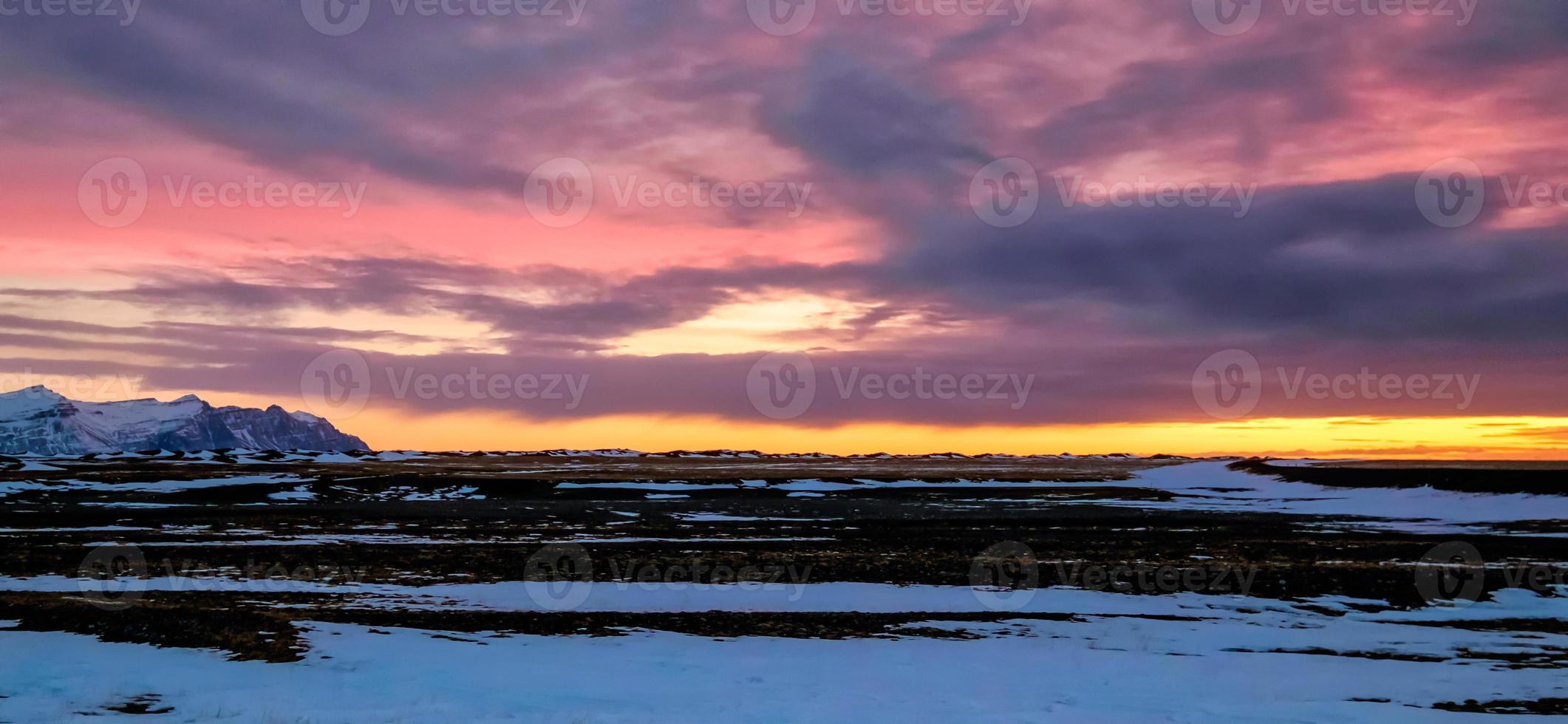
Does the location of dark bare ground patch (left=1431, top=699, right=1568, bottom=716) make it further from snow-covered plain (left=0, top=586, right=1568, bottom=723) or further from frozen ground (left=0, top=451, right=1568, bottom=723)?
snow-covered plain (left=0, top=586, right=1568, bottom=723)

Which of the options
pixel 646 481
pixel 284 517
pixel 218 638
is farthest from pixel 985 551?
pixel 646 481

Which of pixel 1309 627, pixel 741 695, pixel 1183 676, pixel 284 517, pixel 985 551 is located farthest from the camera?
pixel 284 517

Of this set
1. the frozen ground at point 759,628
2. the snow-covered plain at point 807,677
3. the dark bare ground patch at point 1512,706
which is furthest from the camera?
the frozen ground at point 759,628

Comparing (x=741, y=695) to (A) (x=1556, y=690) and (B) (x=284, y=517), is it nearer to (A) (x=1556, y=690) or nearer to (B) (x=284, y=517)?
(A) (x=1556, y=690)

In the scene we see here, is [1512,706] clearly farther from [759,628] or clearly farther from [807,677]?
[759,628]

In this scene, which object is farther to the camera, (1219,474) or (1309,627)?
Result: (1219,474)

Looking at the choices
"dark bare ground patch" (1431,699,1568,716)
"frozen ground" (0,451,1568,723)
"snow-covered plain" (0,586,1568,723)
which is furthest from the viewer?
"frozen ground" (0,451,1568,723)

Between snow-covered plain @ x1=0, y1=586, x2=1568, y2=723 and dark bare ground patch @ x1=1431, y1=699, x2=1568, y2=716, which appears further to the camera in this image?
snow-covered plain @ x1=0, y1=586, x2=1568, y2=723

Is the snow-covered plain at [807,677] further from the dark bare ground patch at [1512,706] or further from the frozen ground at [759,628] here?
the dark bare ground patch at [1512,706]

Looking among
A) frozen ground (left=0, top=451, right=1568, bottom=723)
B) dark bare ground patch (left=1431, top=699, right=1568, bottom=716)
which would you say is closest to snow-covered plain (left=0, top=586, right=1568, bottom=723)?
frozen ground (left=0, top=451, right=1568, bottom=723)

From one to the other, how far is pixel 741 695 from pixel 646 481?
228 ft

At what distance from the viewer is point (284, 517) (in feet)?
144

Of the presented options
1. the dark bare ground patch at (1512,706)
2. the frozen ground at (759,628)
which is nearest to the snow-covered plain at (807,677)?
the frozen ground at (759,628)

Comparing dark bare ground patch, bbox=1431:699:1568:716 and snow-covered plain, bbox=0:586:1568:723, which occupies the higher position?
dark bare ground patch, bbox=1431:699:1568:716
